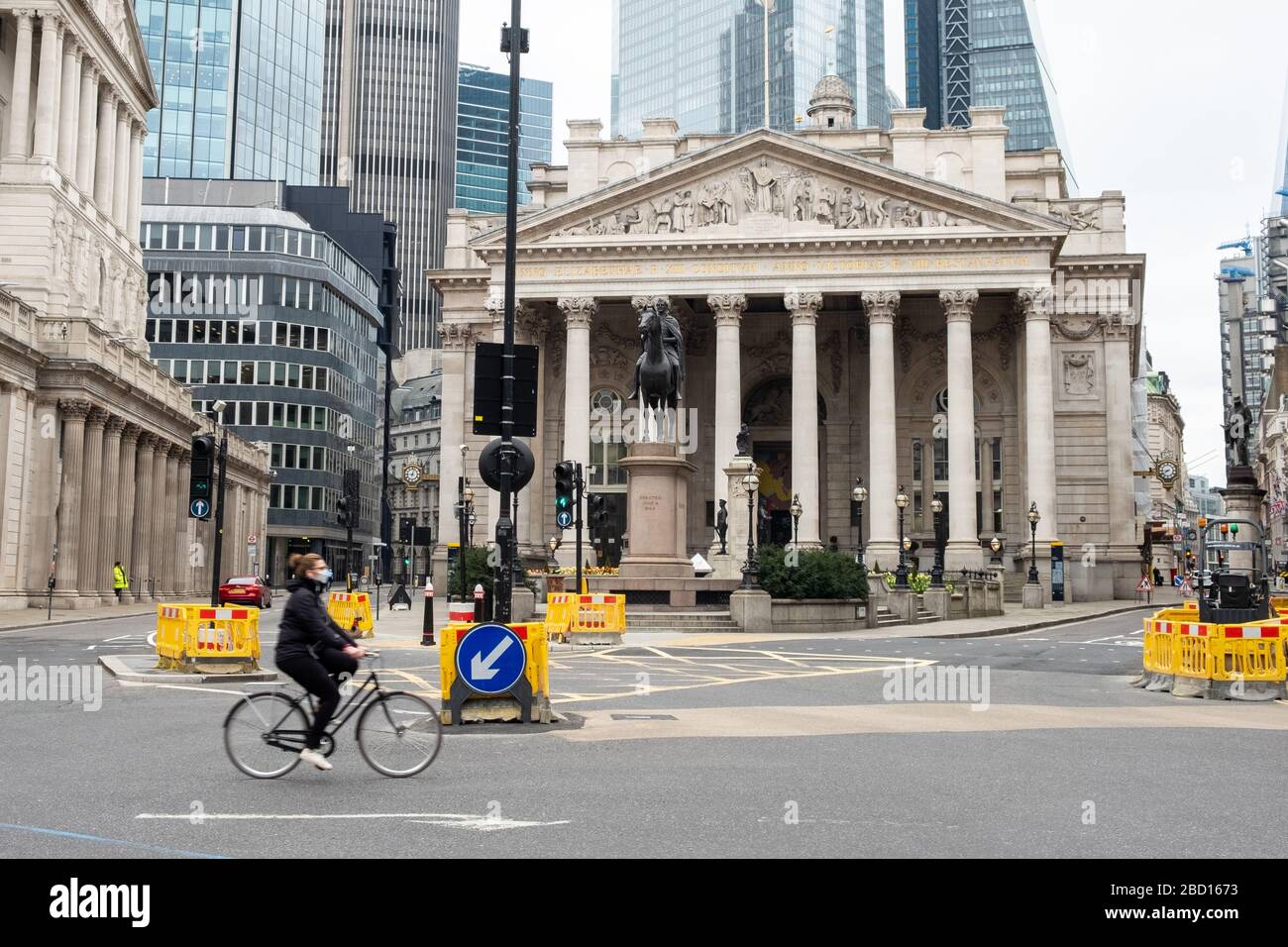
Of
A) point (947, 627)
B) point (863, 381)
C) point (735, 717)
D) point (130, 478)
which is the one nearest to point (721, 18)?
point (863, 381)

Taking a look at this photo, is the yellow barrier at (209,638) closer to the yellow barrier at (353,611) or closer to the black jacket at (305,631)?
the black jacket at (305,631)

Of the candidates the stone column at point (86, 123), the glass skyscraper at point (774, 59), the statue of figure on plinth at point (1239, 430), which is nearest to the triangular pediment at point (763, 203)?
the stone column at point (86, 123)

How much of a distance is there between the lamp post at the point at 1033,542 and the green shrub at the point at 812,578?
805 inches

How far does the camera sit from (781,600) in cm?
3962

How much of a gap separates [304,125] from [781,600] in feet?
373

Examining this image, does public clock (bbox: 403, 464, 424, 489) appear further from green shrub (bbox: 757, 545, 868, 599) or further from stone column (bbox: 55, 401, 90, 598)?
green shrub (bbox: 757, 545, 868, 599)

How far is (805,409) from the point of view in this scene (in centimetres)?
6284

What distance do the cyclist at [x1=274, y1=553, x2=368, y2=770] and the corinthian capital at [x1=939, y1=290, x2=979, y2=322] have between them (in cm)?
5430

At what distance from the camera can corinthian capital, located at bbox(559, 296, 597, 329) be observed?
6512cm

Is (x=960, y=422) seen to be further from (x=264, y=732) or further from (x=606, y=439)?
(x=264, y=732)

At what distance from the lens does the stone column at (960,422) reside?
200ft

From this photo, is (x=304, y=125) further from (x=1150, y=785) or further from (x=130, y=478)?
(x=1150, y=785)
